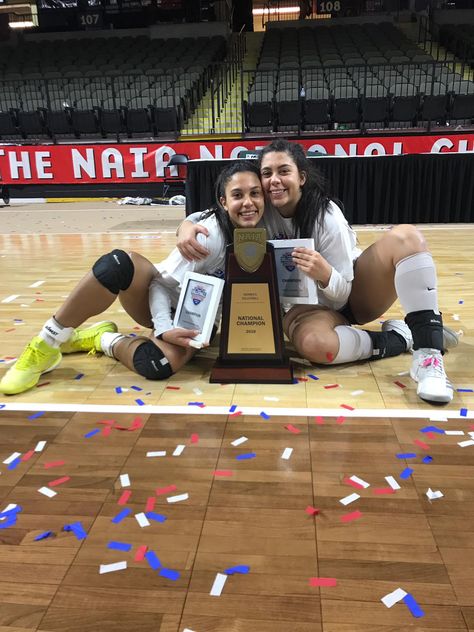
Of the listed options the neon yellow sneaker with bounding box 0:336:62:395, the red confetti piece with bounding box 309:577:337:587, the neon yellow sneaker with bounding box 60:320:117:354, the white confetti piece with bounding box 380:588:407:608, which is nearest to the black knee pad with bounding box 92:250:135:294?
the neon yellow sneaker with bounding box 0:336:62:395

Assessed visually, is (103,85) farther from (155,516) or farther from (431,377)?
(155,516)

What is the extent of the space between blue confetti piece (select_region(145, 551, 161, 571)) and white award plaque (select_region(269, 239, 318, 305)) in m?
1.18

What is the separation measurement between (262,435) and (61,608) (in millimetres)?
842

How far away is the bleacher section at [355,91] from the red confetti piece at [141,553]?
7.77 metres

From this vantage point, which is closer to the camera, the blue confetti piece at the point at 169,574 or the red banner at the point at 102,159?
the blue confetti piece at the point at 169,574

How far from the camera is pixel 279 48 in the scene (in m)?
12.0

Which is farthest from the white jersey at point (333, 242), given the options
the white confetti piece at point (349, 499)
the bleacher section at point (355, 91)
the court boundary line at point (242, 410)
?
the bleacher section at point (355, 91)

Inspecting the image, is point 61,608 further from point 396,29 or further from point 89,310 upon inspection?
point 396,29

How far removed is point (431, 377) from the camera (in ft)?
6.73

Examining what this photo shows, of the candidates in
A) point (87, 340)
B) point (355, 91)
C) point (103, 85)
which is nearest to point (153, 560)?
point (87, 340)

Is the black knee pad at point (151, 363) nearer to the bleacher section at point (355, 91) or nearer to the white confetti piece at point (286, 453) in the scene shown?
the white confetti piece at point (286, 453)

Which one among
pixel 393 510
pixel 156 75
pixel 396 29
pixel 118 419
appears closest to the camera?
pixel 393 510

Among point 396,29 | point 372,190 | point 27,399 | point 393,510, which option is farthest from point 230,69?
point 393,510

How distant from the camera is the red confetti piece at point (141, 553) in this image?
131 centimetres
